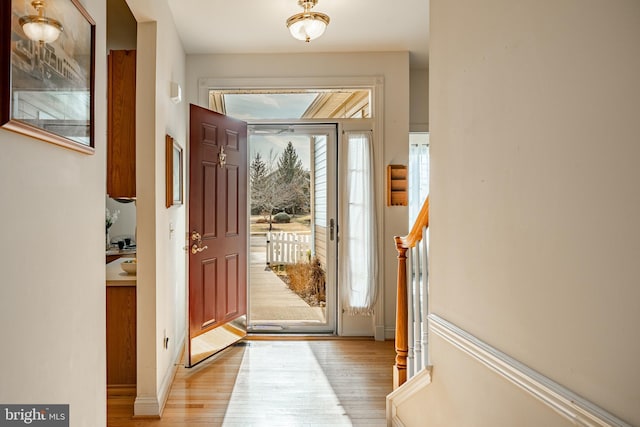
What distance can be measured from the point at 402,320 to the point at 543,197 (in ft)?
4.39

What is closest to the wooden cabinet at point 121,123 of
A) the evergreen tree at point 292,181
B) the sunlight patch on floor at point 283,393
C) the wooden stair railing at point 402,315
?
the sunlight patch on floor at point 283,393

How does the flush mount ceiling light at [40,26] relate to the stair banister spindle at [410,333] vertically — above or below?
above

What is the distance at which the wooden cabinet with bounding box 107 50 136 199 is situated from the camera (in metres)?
2.48

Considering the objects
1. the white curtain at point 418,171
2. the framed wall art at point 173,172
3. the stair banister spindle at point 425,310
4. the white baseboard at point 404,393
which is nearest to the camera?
the white baseboard at point 404,393

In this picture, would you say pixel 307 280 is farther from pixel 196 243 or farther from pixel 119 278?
pixel 119 278

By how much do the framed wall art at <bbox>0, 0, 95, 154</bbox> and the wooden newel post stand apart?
1.59m

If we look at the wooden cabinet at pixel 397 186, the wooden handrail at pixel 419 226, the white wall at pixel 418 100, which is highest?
the white wall at pixel 418 100

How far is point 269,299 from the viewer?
399cm

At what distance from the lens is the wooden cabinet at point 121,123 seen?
8.14ft

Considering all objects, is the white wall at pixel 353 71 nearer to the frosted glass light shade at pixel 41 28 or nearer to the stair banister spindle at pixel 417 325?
the stair banister spindle at pixel 417 325

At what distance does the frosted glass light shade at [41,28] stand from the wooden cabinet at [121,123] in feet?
4.65

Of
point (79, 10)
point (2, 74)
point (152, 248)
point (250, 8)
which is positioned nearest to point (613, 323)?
point (2, 74)

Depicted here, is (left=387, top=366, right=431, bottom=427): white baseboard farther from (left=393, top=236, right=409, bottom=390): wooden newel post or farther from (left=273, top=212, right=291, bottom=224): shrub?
(left=273, top=212, right=291, bottom=224): shrub

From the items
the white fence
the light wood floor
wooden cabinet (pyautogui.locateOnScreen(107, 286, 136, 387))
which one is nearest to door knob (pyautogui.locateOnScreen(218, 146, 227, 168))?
the white fence
